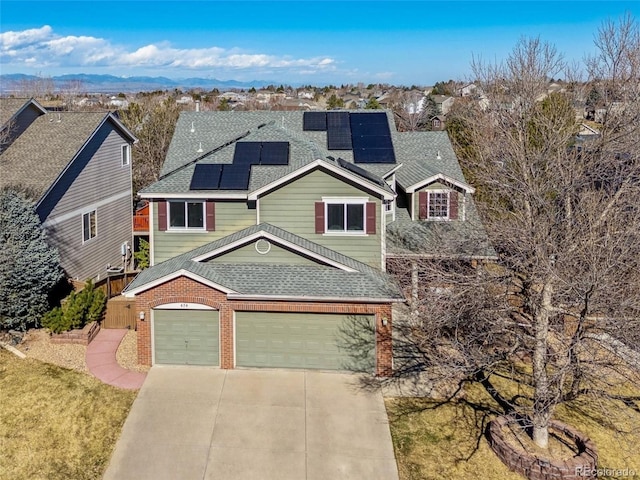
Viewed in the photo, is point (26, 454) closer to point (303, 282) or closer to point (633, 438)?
point (303, 282)

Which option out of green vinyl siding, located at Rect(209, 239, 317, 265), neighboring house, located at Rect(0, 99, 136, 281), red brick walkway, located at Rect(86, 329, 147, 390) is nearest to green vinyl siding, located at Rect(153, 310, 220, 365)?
red brick walkway, located at Rect(86, 329, 147, 390)

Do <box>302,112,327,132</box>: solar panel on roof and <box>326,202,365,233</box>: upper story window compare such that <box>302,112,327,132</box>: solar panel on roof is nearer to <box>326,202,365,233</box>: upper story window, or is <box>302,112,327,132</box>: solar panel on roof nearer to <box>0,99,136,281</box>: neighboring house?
<box>326,202,365,233</box>: upper story window

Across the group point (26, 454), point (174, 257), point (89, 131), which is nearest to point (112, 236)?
point (89, 131)

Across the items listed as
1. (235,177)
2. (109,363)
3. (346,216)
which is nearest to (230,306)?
(109,363)

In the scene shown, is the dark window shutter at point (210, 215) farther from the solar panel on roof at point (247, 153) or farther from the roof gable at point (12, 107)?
the roof gable at point (12, 107)

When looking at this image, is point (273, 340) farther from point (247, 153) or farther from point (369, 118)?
point (369, 118)

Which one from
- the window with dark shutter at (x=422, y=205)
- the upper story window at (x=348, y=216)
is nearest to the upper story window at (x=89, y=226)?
the upper story window at (x=348, y=216)
